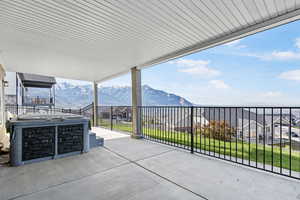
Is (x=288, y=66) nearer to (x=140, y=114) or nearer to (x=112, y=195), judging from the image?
(x=140, y=114)

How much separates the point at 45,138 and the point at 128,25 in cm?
266

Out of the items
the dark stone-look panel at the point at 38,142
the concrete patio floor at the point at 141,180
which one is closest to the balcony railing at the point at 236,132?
the concrete patio floor at the point at 141,180

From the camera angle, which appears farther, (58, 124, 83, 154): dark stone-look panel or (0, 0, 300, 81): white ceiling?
(58, 124, 83, 154): dark stone-look panel

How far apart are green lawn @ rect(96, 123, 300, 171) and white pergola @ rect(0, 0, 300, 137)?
6.86 ft

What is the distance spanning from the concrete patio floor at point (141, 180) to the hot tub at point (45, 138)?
0.59 ft

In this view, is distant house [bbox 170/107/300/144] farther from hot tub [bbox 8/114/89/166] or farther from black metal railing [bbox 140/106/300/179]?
hot tub [bbox 8/114/89/166]

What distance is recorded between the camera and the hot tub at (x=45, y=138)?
2.60 m

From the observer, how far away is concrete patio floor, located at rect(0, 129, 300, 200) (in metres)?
1.74

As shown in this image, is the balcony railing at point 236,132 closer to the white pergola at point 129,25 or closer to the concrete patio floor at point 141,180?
the concrete patio floor at point 141,180

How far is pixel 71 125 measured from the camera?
317cm

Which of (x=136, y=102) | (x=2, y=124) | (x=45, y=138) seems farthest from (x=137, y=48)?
(x=2, y=124)

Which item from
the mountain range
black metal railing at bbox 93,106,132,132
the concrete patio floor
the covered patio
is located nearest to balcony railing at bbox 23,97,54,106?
the mountain range

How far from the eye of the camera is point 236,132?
2.89 m

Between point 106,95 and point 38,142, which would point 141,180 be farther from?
point 106,95
